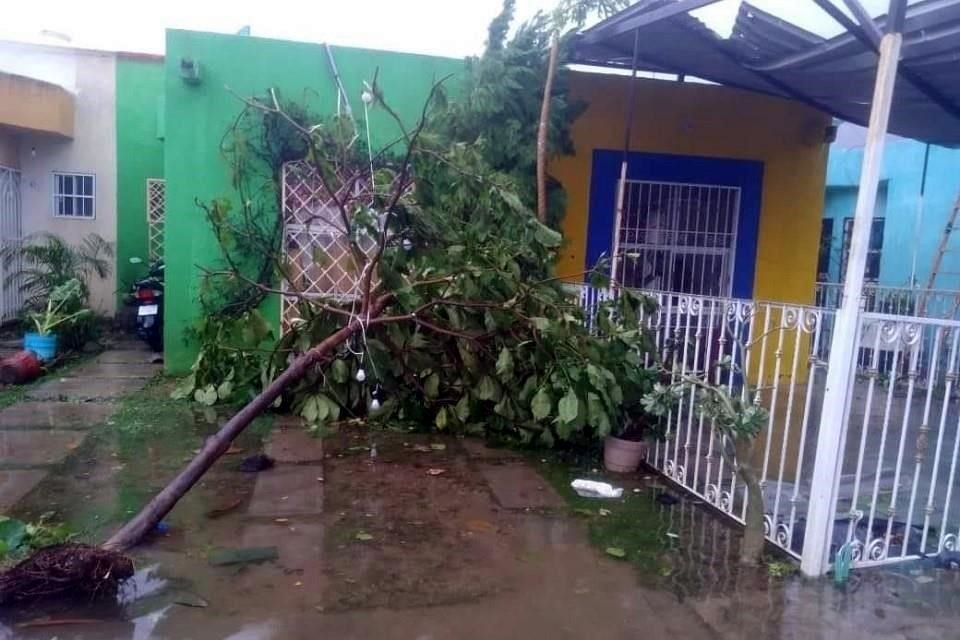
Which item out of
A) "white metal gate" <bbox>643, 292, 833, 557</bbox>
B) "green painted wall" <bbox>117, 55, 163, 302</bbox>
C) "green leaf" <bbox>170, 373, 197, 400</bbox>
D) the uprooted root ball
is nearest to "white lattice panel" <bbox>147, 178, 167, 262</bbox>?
"green painted wall" <bbox>117, 55, 163, 302</bbox>

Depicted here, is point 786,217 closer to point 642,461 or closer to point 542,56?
point 542,56

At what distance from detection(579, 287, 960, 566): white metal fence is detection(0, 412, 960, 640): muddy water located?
24 cm

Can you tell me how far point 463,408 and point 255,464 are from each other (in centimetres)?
160

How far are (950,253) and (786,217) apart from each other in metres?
3.55

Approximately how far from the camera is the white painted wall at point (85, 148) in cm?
1104

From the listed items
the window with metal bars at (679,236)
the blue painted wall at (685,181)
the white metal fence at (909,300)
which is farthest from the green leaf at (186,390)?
the white metal fence at (909,300)

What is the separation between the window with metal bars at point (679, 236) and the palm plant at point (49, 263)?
6.43 metres

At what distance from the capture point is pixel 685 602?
3402 mm

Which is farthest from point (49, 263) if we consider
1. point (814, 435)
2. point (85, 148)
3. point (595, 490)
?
point (814, 435)

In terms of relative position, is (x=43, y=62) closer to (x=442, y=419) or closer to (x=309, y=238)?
(x=309, y=238)

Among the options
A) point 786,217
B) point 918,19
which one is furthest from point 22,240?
point 918,19

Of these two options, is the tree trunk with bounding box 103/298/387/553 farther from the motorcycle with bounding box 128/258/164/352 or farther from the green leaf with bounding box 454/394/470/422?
the motorcycle with bounding box 128/258/164/352

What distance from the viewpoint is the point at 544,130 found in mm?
6699

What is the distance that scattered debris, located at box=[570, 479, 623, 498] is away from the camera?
4.74m
